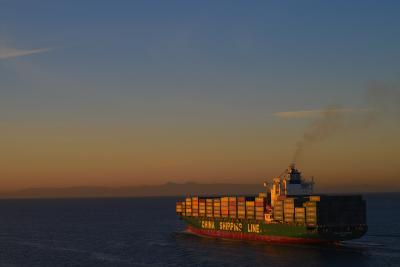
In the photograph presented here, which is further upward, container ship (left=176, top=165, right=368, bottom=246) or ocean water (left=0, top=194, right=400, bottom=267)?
container ship (left=176, top=165, right=368, bottom=246)

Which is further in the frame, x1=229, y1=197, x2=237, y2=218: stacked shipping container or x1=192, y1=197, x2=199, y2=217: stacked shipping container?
x1=192, y1=197, x2=199, y2=217: stacked shipping container

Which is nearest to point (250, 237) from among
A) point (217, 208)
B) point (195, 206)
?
point (217, 208)

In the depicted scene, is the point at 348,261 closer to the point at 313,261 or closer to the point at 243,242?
the point at 313,261

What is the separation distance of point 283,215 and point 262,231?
6824 mm

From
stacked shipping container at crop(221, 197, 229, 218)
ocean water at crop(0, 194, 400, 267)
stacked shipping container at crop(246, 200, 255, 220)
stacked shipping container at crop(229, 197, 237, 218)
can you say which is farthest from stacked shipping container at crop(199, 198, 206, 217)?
stacked shipping container at crop(246, 200, 255, 220)

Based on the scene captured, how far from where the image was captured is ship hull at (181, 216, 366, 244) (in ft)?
350

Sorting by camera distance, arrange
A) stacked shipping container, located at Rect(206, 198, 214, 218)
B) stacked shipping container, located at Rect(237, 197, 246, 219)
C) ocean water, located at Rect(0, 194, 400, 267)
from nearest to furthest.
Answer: ocean water, located at Rect(0, 194, 400, 267) < stacked shipping container, located at Rect(237, 197, 246, 219) < stacked shipping container, located at Rect(206, 198, 214, 218)

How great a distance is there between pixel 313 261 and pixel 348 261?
5252mm

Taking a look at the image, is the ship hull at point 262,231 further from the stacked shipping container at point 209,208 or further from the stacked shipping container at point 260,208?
the stacked shipping container at point 260,208

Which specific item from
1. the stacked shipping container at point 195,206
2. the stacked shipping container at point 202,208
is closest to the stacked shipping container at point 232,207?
the stacked shipping container at point 202,208

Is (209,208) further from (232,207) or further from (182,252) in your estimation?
(182,252)

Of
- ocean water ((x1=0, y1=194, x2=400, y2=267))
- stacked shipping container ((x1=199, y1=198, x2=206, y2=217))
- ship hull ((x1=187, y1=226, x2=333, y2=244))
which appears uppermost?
stacked shipping container ((x1=199, y1=198, x2=206, y2=217))

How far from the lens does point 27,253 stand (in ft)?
369

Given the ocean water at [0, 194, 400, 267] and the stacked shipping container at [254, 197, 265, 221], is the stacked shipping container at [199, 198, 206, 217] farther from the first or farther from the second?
the stacked shipping container at [254, 197, 265, 221]
